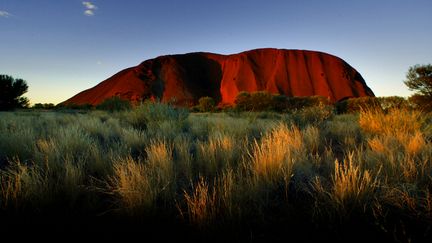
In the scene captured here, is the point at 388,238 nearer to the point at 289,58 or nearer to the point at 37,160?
the point at 37,160

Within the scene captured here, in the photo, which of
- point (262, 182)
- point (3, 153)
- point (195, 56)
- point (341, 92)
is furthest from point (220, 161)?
point (195, 56)

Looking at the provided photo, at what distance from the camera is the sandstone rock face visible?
66.6 meters

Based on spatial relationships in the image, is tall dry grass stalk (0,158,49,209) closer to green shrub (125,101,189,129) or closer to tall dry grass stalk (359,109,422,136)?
green shrub (125,101,189,129)

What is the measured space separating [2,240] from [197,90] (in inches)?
2714

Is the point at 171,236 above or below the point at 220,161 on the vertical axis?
below

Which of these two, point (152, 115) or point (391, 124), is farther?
point (152, 115)

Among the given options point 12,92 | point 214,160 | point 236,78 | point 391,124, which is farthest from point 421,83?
point 236,78

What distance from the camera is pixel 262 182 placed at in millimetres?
2281

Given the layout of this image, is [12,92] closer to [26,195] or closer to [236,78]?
[26,195]

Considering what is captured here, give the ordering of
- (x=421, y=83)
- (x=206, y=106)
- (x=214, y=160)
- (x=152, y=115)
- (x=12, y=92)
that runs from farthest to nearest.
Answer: (x=206, y=106) → (x=12, y=92) → (x=421, y=83) → (x=152, y=115) → (x=214, y=160)

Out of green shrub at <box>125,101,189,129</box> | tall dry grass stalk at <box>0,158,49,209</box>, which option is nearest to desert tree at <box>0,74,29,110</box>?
green shrub at <box>125,101,189,129</box>

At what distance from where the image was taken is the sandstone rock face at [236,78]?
6656 centimetres

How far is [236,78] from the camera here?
69.6 metres

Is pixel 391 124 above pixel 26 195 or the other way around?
above
